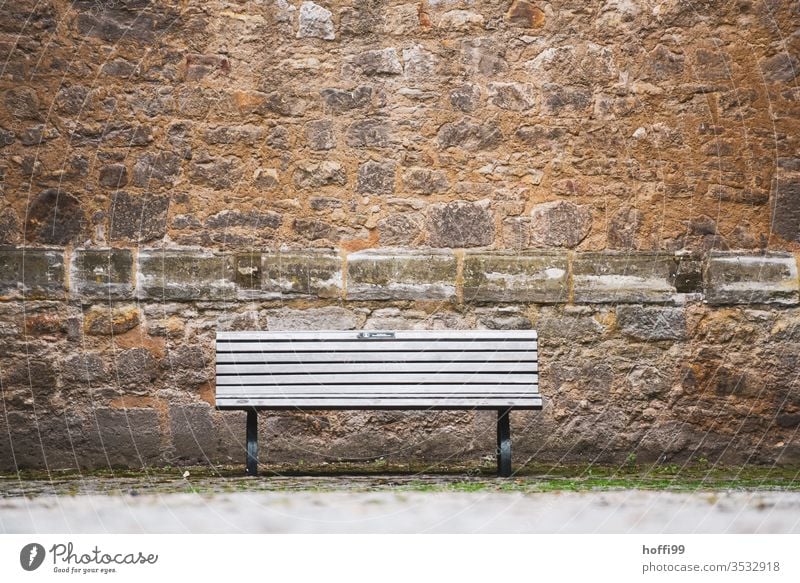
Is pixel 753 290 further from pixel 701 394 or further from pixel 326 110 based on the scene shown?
pixel 326 110

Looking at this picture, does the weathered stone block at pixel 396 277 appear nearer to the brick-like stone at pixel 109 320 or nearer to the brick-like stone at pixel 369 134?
the brick-like stone at pixel 369 134

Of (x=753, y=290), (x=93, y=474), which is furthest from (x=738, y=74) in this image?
(x=93, y=474)

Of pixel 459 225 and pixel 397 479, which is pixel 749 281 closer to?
pixel 459 225

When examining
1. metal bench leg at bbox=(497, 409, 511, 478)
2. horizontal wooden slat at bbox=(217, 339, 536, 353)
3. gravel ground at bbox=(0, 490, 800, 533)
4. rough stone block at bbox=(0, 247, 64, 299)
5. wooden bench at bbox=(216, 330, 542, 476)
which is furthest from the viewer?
rough stone block at bbox=(0, 247, 64, 299)

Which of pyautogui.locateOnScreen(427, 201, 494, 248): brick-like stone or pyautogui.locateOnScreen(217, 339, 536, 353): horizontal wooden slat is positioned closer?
pyautogui.locateOnScreen(217, 339, 536, 353): horizontal wooden slat

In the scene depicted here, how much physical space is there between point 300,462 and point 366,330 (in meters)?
0.83

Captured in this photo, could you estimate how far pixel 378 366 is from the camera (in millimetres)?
5430

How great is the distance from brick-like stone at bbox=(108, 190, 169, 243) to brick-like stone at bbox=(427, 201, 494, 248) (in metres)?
1.43

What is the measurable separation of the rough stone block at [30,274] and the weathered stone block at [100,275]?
9 centimetres

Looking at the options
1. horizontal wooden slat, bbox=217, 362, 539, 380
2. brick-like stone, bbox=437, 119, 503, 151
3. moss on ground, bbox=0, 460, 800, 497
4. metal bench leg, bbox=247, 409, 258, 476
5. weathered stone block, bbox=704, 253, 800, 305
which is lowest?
moss on ground, bbox=0, 460, 800, 497

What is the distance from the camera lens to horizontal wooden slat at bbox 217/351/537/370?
5.42m

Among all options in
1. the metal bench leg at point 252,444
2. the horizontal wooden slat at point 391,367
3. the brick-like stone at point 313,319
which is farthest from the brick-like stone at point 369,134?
the metal bench leg at point 252,444

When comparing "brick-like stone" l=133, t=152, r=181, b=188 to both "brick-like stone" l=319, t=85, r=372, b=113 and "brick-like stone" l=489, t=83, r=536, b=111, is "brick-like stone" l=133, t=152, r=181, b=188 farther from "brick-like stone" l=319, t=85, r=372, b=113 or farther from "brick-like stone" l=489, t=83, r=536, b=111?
"brick-like stone" l=489, t=83, r=536, b=111

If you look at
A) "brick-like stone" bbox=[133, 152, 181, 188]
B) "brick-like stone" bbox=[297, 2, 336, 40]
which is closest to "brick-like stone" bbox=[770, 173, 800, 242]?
"brick-like stone" bbox=[297, 2, 336, 40]
